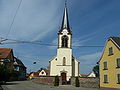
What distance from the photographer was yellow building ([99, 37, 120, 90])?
25.9 meters

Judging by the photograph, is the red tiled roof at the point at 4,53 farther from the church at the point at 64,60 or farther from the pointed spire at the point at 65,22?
the pointed spire at the point at 65,22

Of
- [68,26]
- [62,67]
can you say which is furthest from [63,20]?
[62,67]

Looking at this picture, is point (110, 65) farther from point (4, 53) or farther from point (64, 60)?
point (4, 53)

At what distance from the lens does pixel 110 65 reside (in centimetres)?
2767

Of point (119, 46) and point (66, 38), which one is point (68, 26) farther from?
point (119, 46)

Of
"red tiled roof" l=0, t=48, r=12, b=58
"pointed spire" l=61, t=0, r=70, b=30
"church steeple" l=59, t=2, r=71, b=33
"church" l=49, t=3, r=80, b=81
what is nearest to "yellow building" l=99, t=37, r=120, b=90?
"church" l=49, t=3, r=80, b=81

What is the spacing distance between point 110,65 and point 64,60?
20.7 m

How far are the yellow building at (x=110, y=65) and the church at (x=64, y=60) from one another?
16.6 metres

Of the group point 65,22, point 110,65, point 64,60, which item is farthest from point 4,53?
point 110,65

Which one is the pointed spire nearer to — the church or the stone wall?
the church

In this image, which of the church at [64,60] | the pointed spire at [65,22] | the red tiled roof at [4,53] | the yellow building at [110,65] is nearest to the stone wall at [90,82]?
the yellow building at [110,65]

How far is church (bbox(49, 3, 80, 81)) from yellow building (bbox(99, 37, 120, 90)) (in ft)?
54.3

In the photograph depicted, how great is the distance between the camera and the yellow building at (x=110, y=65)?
84.9 ft

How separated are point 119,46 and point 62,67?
892 inches
